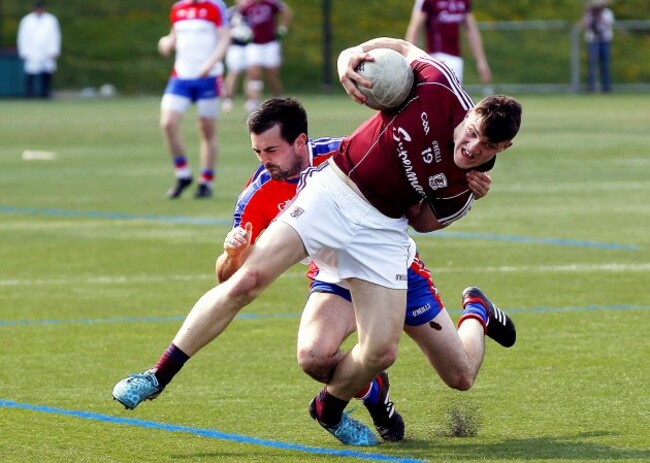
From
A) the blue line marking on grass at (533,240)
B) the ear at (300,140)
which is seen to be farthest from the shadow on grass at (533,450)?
the blue line marking on grass at (533,240)

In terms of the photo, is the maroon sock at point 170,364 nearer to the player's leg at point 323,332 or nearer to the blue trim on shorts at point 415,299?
the player's leg at point 323,332

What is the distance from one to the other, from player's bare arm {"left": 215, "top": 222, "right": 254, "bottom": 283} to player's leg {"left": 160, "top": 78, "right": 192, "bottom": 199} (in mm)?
9710

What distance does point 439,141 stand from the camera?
6.28 m

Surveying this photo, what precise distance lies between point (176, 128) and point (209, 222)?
7.73 ft

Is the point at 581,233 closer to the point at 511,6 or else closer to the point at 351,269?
the point at 351,269

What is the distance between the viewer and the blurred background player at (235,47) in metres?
27.5

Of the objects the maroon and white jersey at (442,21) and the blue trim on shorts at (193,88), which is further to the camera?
the maroon and white jersey at (442,21)

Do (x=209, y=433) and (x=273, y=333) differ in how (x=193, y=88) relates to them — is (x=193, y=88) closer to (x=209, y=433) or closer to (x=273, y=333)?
(x=273, y=333)

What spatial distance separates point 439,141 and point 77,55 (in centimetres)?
4050

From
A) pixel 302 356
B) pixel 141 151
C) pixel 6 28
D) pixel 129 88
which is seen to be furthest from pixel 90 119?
pixel 302 356

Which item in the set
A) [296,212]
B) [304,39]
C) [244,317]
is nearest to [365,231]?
[296,212]

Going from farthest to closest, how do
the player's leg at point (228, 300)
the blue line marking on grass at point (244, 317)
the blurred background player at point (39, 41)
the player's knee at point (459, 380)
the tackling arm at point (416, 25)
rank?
the blurred background player at point (39, 41), the tackling arm at point (416, 25), the blue line marking on grass at point (244, 317), the player's knee at point (459, 380), the player's leg at point (228, 300)

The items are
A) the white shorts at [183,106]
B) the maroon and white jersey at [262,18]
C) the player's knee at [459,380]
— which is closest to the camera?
the player's knee at [459,380]

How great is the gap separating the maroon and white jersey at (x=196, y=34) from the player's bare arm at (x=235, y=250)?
1026 centimetres
